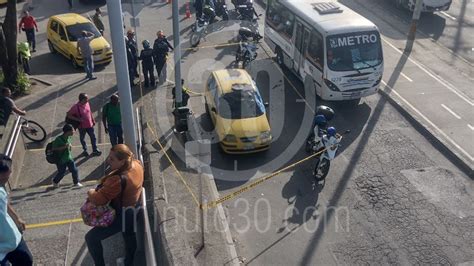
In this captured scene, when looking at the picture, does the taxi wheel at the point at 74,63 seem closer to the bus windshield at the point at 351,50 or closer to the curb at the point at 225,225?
the curb at the point at 225,225

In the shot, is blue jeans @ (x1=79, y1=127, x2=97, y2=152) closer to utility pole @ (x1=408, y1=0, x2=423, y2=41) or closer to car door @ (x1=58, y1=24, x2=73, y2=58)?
car door @ (x1=58, y1=24, x2=73, y2=58)

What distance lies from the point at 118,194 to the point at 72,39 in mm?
14183

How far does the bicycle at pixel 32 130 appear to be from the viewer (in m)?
12.1

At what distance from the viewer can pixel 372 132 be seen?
47.1 feet

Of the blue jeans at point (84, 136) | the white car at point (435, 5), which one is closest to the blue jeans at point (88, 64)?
the blue jeans at point (84, 136)

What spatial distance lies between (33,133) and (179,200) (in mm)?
5235

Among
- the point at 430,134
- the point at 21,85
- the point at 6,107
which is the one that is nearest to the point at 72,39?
the point at 21,85

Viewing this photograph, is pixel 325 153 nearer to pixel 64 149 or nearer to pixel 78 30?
pixel 64 149

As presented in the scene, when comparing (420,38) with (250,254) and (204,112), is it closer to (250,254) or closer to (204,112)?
(204,112)

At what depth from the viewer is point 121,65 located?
7203 mm

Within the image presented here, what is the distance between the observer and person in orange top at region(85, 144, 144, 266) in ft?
19.1

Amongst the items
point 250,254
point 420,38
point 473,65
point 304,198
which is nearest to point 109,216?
point 250,254

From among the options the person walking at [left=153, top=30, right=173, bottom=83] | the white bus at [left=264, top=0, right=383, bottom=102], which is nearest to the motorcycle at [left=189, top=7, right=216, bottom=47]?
the person walking at [left=153, top=30, right=173, bottom=83]

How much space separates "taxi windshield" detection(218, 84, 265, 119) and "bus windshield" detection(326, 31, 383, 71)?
3.07m
